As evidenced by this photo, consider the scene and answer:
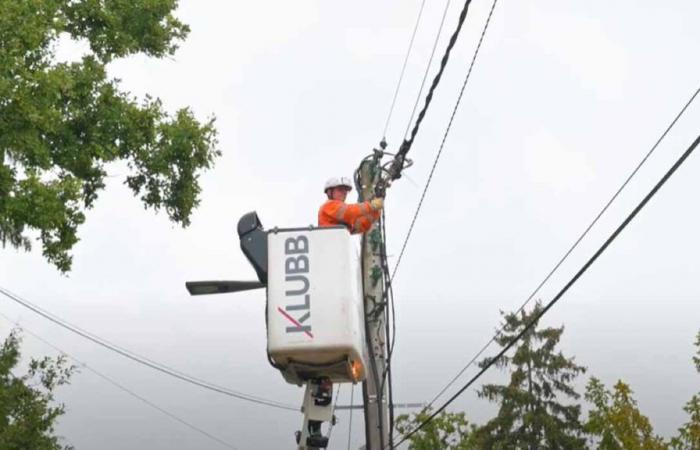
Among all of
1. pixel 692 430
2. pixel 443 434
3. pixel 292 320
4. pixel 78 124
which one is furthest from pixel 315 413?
pixel 443 434

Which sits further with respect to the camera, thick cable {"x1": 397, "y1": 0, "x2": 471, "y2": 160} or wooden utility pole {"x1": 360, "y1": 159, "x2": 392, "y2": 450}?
wooden utility pole {"x1": 360, "y1": 159, "x2": 392, "y2": 450}

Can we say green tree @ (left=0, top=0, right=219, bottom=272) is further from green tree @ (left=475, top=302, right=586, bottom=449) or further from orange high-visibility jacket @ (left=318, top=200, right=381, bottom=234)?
green tree @ (left=475, top=302, right=586, bottom=449)

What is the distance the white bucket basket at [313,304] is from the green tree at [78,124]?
4589 mm

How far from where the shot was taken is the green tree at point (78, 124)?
8336mm

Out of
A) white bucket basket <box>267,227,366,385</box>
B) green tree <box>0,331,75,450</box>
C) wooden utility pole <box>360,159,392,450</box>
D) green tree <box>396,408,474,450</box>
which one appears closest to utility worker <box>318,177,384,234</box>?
white bucket basket <box>267,227,366,385</box>

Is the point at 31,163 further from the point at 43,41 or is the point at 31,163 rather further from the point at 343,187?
the point at 343,187

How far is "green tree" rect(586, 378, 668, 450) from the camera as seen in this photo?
20672mm

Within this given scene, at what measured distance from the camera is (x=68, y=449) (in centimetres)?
1578

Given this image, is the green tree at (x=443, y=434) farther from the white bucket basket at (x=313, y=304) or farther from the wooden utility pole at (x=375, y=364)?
the white bucket basket at (x=313, y=304)

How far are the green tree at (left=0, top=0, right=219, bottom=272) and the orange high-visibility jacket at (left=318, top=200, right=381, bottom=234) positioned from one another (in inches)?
166

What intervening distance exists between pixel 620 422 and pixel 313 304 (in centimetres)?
1896

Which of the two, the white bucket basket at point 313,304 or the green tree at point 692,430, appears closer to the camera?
the white bucket basket at point 313,304

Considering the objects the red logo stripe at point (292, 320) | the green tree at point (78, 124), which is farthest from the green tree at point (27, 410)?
the red logo stripe at point (292, 320)

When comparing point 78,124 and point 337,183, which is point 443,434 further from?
point 337,183
